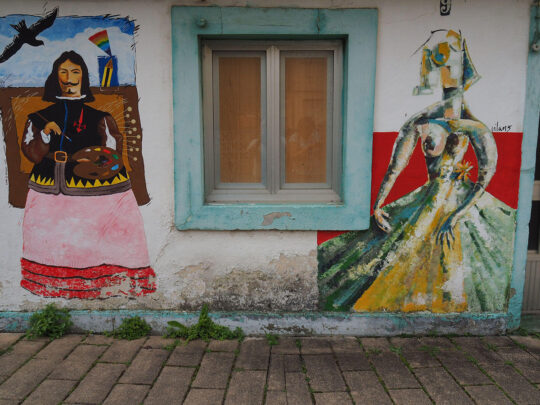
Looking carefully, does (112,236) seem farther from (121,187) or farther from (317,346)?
(317,346)

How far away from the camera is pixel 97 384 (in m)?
2.84

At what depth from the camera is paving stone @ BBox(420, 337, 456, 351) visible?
11.1ft

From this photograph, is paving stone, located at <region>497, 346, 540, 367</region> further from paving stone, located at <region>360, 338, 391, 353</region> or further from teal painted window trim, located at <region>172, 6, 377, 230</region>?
teal painted window trim, located at <region>172, 6, 377, 230</region>

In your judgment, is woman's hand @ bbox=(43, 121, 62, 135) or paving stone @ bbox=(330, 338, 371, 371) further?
woman's hand @ bbox=(43, 121, 62, 135)

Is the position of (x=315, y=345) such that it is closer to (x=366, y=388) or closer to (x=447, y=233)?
(x=366, y=388)

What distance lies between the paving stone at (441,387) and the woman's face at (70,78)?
3.53m

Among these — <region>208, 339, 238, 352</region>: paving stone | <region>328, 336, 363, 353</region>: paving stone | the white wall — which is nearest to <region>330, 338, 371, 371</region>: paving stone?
<region>328, 336, 363, 353</region>: paving stone

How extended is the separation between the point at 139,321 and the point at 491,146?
11.1ft

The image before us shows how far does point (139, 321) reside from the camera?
3.54 meters

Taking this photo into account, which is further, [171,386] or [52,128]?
[52,128]

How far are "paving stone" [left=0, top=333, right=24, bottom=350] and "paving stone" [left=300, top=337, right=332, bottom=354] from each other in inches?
96.4

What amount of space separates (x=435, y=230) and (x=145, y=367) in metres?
2.64

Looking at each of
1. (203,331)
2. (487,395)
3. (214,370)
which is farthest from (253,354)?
(487,395)

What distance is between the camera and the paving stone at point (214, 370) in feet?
9.38
